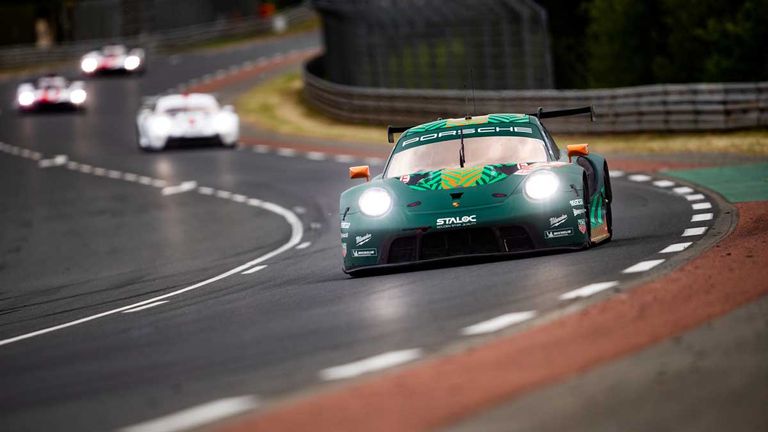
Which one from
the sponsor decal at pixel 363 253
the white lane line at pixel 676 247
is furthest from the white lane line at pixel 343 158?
the white lane line at pixel 676 247

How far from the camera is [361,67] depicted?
42281 millimetres

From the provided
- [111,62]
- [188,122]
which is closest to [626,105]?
[188,122]

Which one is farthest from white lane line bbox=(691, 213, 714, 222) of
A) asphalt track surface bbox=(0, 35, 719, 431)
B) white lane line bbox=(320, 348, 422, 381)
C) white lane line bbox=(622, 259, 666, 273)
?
white lane line bbox=(320, 348, 422, 381)

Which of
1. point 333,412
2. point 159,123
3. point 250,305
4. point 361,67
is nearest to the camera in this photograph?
point 333,412

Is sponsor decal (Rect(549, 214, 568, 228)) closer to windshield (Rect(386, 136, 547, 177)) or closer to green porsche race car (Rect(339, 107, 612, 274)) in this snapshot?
green porsche race car (Rect(339, 107, 612, 274))

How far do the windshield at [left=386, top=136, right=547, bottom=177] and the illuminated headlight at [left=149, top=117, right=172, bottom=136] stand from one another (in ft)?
69.7

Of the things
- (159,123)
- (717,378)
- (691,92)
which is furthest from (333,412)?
(159,123)

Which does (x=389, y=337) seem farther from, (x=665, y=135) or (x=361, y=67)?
(x=361, y=67)

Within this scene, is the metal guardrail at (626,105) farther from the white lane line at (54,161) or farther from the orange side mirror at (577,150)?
the orange side mirror at (577,150)

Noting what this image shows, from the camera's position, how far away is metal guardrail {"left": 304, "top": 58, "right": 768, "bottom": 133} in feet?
91.0

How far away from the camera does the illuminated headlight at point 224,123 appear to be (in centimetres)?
3431

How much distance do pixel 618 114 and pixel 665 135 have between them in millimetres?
1386

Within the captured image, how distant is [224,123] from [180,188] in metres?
7.21

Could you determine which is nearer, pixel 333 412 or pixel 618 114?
pixel 333 412
